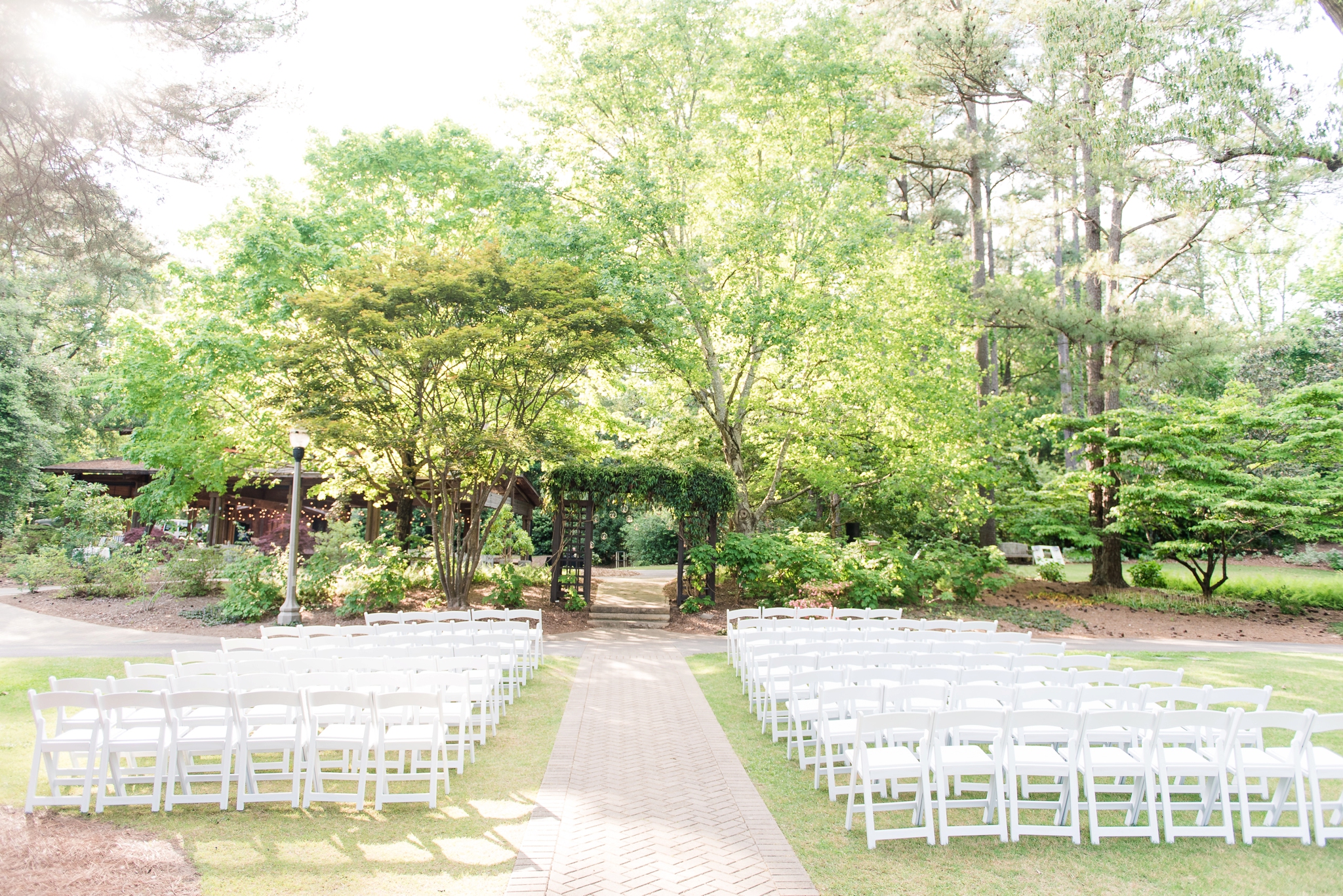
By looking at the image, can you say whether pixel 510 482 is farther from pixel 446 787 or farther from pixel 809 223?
pixel 446 787

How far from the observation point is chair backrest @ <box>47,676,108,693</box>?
5516mm

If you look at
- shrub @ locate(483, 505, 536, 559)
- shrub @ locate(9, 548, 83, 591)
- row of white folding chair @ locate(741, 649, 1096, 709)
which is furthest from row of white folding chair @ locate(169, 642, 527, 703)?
shrub @ locate(9, 548, 83, 591)

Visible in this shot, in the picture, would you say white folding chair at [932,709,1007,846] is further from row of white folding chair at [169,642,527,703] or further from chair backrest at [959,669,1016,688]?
row of white folding chair at [169,642,527,703]

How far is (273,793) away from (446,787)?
1279 mm

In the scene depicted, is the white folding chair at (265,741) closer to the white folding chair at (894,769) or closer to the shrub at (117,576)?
the white folding chair at (894,769)

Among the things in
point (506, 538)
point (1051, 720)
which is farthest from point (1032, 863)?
point (506, 538)

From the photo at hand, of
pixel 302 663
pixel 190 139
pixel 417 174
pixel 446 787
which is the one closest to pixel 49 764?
pixel 302 663

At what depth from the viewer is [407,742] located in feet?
18.8

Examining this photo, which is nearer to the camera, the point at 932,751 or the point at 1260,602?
the point at 932,751

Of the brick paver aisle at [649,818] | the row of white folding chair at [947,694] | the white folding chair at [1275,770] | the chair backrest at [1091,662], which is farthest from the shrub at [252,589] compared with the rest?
the white folding chair at [1275,770]

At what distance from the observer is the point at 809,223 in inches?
727

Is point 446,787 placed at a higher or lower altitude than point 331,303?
lower

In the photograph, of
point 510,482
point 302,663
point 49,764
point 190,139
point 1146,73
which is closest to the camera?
point 49,764

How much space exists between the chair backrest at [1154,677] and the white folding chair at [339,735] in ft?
20.7
